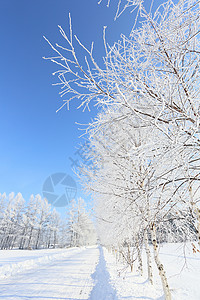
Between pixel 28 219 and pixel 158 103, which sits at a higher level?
pixel 28 219

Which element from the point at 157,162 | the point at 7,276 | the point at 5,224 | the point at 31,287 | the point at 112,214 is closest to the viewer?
the point at 157,162

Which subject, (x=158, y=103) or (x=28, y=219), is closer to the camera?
(x=158, y=103)

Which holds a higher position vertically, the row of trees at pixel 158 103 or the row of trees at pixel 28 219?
the row of trees at pixel 28 219

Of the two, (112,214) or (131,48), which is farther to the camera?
(112,214)

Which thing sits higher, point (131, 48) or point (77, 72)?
point (131, 48)

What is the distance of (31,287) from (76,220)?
39.7 meters

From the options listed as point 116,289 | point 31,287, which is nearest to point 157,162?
point 116,289

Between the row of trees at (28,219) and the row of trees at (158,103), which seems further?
the row of trees at (28,219)

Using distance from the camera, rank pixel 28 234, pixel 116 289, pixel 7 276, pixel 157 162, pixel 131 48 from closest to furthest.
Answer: pixel 157 162
pixel 131 48
pixel 116 289
pixel 7 276
pixel 28 234

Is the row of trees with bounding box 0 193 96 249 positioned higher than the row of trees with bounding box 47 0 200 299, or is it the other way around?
the row of trees with bounding box 0 193 96 249

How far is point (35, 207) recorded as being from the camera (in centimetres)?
4566

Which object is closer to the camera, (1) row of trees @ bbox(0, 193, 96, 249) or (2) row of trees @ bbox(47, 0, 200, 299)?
(2) row of trees @ bbox(47, 0, 200, 299)

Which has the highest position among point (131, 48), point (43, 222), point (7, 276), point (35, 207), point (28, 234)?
point (35, 207)

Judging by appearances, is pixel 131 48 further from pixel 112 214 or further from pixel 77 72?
pixel 112 214
